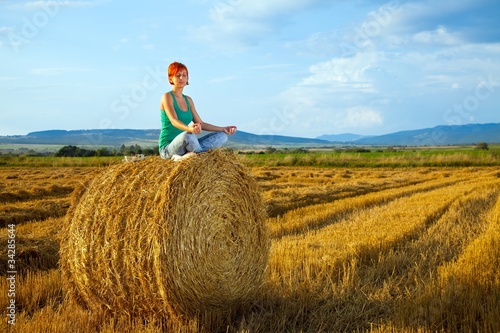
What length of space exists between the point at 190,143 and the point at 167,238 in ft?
3.71

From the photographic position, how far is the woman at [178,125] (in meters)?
6.05

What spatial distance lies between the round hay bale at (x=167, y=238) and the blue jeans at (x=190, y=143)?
0.13 metres

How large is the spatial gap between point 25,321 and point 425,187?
61.5 feet

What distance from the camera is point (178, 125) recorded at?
6062 millimetres

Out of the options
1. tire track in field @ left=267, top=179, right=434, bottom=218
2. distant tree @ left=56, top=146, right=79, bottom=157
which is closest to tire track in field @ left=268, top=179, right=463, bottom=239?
tire track in field @ left=267, top=179, right=434, bottom=218

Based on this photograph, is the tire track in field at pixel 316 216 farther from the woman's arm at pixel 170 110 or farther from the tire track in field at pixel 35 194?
the tire track in field at pixel 35 194

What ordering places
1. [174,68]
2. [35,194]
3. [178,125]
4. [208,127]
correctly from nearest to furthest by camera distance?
[178,125], [174,68], [208,127], [35,194]

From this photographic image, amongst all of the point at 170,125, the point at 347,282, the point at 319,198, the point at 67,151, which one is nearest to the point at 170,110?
the point at 170,125

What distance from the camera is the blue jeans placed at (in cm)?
593

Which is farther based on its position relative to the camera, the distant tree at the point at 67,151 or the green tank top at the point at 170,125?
the distant tree at the point at 67,151

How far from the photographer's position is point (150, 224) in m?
5.50

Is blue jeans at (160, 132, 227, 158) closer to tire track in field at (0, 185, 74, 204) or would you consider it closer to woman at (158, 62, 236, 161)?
woman at (158, 62, 236, 161)

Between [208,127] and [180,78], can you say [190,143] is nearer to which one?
[208,127]

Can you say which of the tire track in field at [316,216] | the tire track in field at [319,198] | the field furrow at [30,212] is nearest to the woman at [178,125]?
the tire track in field at [316,216]
